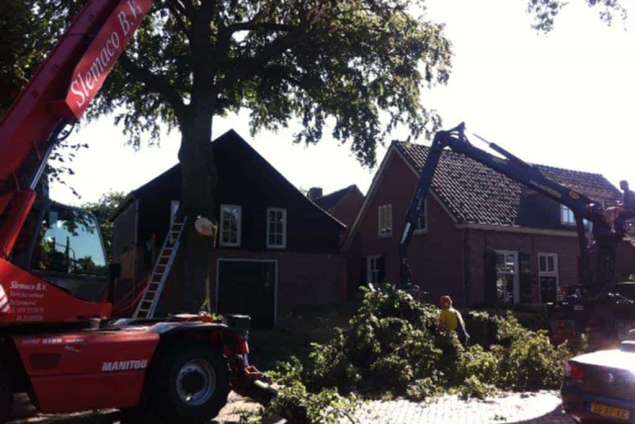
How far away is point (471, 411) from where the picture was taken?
9.10 metres

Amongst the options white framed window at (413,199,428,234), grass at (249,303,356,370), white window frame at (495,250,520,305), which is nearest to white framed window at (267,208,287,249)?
grass at (249,303,356,370)

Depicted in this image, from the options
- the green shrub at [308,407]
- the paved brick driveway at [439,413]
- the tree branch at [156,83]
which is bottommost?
the paved brick driveway at [439,413]

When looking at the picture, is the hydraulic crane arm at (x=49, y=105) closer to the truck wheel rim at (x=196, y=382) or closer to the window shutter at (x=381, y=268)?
the truck wheel rim at (x=196, y=382)

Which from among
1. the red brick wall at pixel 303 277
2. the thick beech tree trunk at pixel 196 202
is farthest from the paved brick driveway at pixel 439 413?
the red brick wall at pixel 303 277

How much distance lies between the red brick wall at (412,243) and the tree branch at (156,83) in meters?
12.3

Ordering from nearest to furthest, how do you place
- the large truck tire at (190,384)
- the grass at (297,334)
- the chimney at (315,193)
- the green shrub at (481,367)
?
1. the large truck tire at (190,384)
2. the green shrub at (481,367)
3. the grass at (297,334)
4. the chimney at (315,193)

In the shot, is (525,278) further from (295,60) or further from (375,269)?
(295,60)

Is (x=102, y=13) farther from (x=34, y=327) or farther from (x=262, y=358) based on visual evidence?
(x=262, y=358)

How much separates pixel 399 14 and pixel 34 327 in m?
13.9

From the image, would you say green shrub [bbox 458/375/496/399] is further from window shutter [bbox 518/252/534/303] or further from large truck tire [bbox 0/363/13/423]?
window shutter [bbox 518/252/534/303]

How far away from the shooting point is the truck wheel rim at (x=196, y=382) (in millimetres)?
7922

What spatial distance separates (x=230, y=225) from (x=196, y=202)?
9.90 meters

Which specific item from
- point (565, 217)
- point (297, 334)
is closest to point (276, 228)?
point (297, 334)

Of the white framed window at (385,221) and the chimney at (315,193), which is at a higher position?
the chimney at (315,193)
